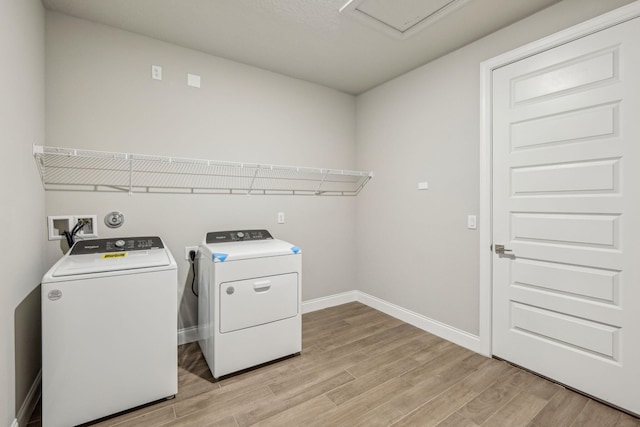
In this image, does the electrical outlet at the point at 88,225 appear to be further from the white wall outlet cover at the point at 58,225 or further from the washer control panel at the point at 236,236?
the washer control panel at the point at 236,236

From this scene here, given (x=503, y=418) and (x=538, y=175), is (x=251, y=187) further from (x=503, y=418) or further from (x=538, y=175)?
(x=503, y=418)

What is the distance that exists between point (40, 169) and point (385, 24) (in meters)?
2.56

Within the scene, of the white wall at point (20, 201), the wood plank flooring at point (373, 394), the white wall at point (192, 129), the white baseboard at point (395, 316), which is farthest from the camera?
the white baseboard at point (395, 316)

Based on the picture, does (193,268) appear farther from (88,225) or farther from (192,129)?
(192,129)

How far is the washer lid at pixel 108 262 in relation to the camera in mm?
1559

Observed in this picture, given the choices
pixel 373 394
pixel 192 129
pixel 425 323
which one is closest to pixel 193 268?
pixel 192 129

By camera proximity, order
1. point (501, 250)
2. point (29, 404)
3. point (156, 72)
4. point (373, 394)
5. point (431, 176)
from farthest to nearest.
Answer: point (431, 176) < point (156, 72) < point (501, 250) < point (373, 394) < point (29, 404)

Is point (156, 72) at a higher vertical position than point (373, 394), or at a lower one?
higher

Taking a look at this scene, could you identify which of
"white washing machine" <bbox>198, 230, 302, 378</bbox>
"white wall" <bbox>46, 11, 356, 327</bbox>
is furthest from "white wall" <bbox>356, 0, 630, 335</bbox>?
"white washing machine" <bbox>198, 230, 302, 378</bbox>

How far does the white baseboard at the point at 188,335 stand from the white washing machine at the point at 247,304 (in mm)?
189

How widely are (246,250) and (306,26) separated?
174cm

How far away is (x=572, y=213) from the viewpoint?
189 centimetres

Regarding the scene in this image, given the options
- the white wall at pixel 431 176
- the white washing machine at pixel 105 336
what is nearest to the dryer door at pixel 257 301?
the white washing machine at pixel 105 336

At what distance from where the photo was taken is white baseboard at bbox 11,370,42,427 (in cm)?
150
